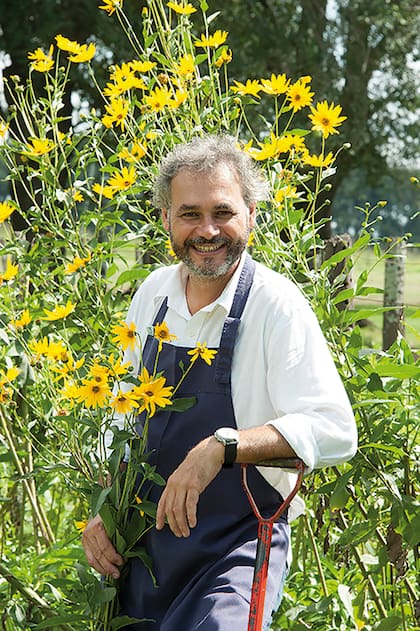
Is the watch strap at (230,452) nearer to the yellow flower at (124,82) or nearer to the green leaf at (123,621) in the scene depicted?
the green leaf at (123,621)

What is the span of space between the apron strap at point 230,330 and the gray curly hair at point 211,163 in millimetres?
173

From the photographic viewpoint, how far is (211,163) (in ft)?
6.15

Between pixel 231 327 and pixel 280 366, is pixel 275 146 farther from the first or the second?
pixel 280 366

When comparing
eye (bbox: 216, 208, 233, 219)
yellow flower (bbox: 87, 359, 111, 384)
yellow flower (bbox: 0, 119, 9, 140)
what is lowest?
yellow flower (bbox: 87, 359, 111, 384)

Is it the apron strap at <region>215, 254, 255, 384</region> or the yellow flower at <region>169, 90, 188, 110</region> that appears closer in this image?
the apron strap at <region>215, 254, 255, 384</region>

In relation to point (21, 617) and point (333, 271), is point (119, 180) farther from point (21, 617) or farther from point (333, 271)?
point (21, 617)

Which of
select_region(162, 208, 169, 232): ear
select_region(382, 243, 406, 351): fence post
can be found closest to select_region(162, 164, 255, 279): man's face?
select_region(162, 208, 169, 232): ear

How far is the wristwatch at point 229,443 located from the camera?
1.57 m

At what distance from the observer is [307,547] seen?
264 cm

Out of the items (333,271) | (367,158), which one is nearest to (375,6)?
(367,158)

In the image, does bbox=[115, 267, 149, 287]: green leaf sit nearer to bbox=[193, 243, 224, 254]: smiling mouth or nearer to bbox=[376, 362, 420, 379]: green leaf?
bbox=[193, 243, 224, 254]: smiling mouth

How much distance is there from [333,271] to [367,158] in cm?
1112

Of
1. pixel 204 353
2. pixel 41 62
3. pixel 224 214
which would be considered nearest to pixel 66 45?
pixel 41 62

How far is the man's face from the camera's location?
1864mm
